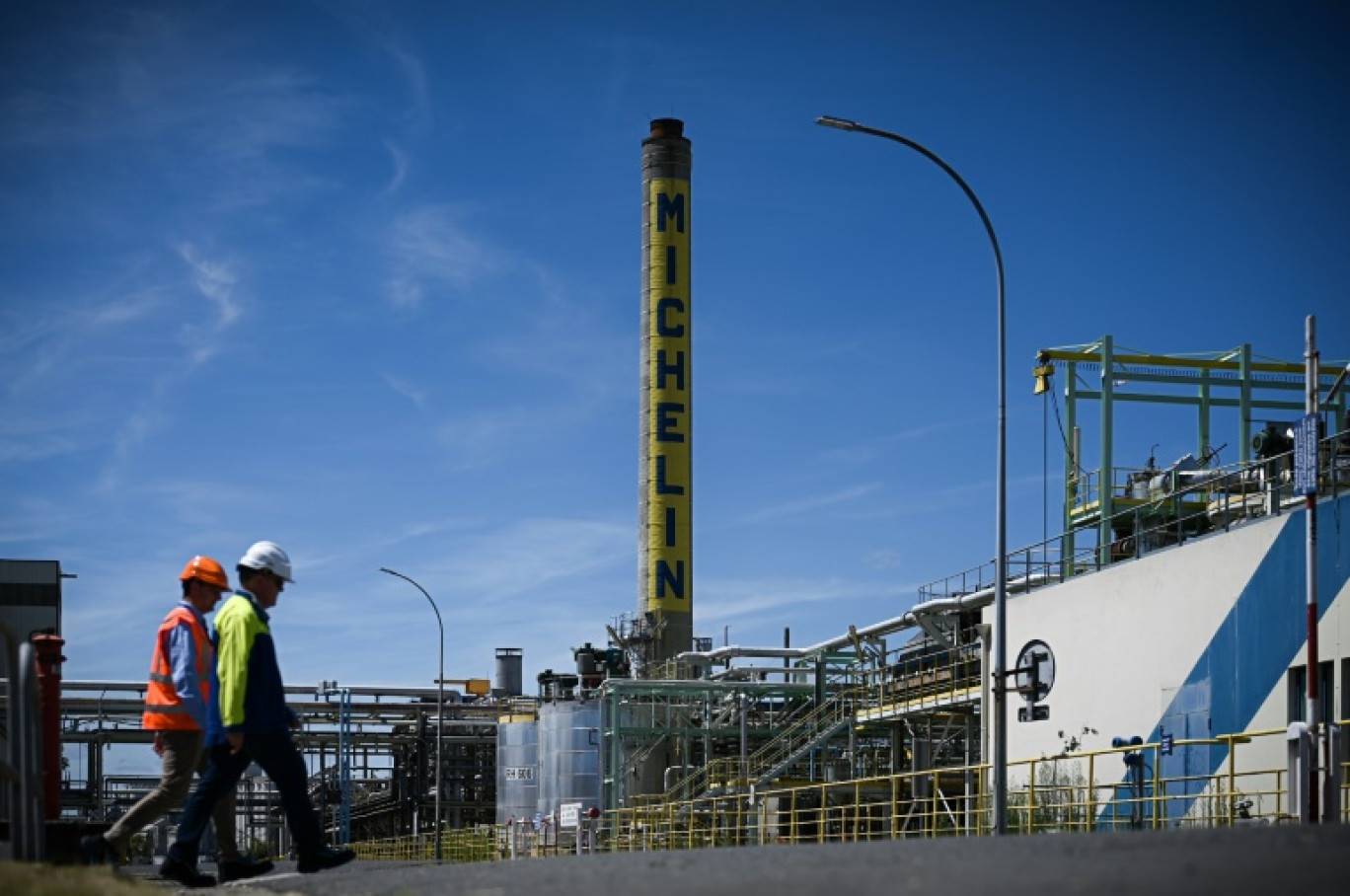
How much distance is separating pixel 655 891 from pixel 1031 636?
30977mm

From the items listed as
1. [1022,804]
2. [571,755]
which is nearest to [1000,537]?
[1022,804]

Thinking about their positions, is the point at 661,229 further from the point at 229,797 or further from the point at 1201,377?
the point at 229,797

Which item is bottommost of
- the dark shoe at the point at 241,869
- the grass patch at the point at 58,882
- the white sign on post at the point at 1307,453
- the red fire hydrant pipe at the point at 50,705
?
the dark shoe at the point at 241,869

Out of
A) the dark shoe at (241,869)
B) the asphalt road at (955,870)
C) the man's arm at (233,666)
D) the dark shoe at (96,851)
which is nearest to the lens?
the asphalt road at (955,870)

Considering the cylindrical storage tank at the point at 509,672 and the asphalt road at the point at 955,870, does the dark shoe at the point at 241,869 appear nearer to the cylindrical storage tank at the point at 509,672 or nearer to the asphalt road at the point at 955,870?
the asphalt road at the point at 955,870

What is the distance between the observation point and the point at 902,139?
25.4 meters

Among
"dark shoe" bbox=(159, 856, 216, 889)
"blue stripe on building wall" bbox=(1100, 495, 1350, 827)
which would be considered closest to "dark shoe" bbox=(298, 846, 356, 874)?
"dark shoe" bbox=(159, 856, 216, 889)

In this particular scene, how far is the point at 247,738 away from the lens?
11266 mm

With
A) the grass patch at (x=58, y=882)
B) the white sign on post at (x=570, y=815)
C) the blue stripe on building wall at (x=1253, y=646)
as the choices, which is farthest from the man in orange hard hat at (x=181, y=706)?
the white sign on post at (x=570, y=815)

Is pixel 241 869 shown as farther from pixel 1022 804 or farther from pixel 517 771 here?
pixel 517 771

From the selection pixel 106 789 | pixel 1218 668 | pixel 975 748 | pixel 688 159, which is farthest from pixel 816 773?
pixel 106 789

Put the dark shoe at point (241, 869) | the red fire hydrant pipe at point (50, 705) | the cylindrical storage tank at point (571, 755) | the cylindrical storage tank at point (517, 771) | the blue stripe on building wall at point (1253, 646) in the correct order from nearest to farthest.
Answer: the dark shoe at point (241, 869) < the red fire hydrant pipe at point (50, 705) < the blue stripe on building wall at point (1253, 646) < the cylindrical storage tank at point (571, 755) < the cylindrical storage tank at point (517, 771)

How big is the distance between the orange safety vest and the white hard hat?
49 centimetres

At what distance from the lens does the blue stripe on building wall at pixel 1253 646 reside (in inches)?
1131
